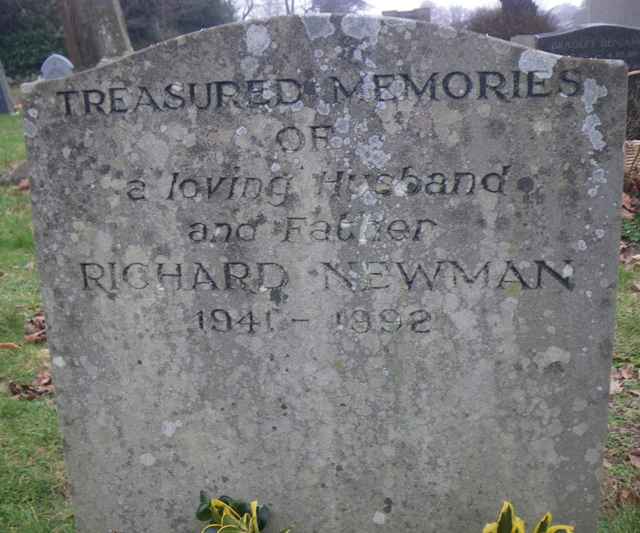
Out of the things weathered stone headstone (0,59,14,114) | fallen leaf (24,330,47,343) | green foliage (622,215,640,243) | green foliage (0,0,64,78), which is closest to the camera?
fallen leaf (24,330,47,343)

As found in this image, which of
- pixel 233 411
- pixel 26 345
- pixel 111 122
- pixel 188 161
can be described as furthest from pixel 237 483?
pixel 26 345

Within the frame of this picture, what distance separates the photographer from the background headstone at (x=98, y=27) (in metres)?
9.30

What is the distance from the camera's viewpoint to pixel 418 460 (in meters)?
2.65

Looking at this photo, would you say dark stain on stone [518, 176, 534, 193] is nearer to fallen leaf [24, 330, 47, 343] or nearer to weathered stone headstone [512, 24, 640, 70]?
fallen leaf [24, 330, 47, 343]

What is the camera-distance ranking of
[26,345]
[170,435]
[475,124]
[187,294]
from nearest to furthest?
[475,124]
[187,294]
[170,435]
[26,345]

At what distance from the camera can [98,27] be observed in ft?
30.7

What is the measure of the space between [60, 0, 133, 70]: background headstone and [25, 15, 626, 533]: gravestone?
292 inches

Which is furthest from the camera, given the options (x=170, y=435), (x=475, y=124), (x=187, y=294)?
(x=170, y=435)

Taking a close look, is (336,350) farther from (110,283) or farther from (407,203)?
(110,283)

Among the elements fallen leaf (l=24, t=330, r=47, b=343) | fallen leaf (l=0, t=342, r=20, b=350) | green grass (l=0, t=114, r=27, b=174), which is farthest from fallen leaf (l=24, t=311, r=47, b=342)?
green grass (l=0, t=114, r=27, b=174)

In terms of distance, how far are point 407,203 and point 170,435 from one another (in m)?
1.27

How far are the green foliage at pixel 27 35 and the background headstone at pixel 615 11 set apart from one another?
86.3 feet

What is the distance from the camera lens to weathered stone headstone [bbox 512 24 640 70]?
10.9 metres

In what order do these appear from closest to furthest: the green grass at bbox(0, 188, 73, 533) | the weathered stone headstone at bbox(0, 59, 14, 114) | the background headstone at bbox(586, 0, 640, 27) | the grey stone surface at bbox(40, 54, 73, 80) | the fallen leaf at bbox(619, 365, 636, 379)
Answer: the green grass at bbox(0, 188, 73, 533) → the fallen leaf at bbox(619, 365, 636, 379) → the grey stone surface at bbox(40, 54, 73, 80) → the weathered stone headstone at bbox(0, 59, 14, 114) → the background headstone at bbox(586, 0, 640, 27)
